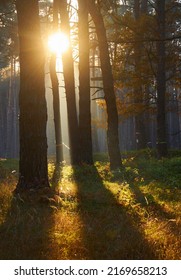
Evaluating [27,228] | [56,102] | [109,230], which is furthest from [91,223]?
[56,102]

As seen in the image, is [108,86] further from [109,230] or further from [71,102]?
[109,230]

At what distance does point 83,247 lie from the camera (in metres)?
4.51

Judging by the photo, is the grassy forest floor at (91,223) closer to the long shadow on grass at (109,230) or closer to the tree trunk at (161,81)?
the long shadow on grass at (109,230)

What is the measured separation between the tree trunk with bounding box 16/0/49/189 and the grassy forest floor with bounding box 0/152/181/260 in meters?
A: 0.52

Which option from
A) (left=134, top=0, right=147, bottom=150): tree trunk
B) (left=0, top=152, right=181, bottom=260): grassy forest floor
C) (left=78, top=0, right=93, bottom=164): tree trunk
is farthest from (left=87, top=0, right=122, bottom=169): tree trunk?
(left=0, top=152, right=181, bottom=260): grassy forest floor

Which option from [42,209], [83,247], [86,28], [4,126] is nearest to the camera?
[83,247]

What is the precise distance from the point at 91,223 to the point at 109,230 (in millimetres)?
414

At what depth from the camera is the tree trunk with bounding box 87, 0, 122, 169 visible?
40.8 ft

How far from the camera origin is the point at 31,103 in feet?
24.9

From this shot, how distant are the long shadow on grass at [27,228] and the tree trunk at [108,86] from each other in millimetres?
5855

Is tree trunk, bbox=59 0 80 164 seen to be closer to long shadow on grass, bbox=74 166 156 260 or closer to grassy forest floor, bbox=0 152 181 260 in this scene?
grassy forest floor, bbox=0 152 181 260
